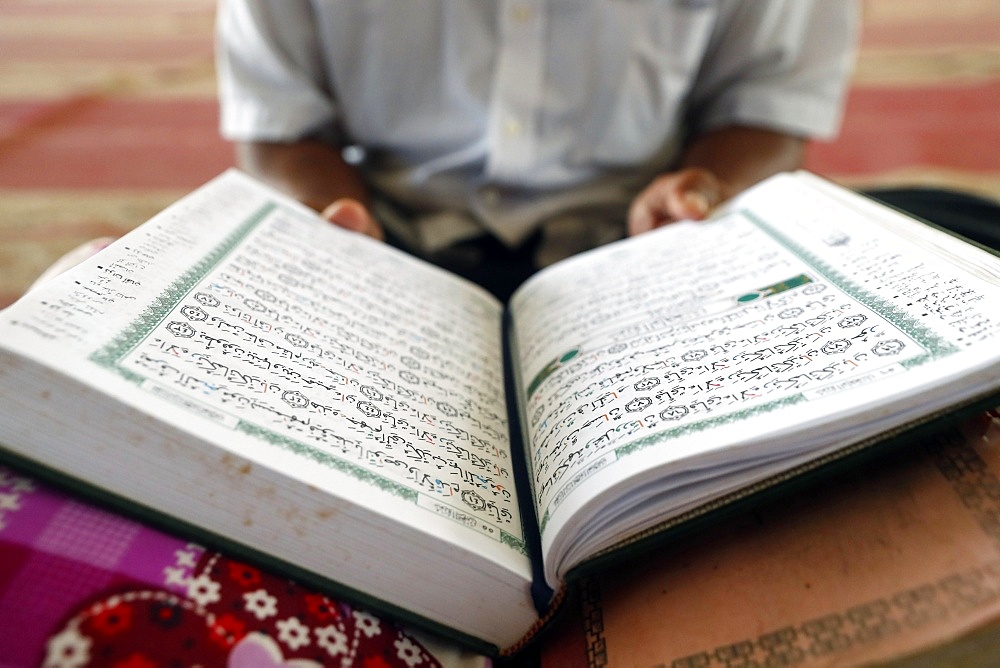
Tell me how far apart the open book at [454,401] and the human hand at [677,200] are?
0.12 meters

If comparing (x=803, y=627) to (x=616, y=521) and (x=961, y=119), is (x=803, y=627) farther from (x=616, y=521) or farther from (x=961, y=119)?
(x=961, y=119)

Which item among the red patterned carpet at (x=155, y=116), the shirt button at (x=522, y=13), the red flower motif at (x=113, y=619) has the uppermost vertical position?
the shirt button at (x=522, y=13)

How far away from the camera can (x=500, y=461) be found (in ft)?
1.22

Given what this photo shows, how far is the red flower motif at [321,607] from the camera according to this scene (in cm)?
30

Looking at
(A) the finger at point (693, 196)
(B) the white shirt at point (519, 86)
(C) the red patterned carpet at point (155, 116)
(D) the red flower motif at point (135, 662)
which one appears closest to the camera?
(D) the red flower motif at point (135, 662)

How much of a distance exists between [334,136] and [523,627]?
0.59 m

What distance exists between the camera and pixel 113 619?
259 millimetres

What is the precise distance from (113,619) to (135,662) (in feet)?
0.06

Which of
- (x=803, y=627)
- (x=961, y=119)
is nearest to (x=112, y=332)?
(x=803, y=627)

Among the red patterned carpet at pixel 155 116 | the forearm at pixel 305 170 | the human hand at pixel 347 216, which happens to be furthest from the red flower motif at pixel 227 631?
the red patterned carpet at pixel 155 116

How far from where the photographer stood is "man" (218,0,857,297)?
2.13 ft

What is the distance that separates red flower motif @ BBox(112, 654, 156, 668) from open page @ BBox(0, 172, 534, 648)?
0.20ft

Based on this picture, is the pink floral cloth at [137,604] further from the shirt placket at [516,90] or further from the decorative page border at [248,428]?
the shirt placket at [516,90]

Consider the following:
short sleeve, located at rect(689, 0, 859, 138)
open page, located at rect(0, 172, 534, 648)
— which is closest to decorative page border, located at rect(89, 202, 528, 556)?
open page, located at rect(0, 172, 534, 648)
